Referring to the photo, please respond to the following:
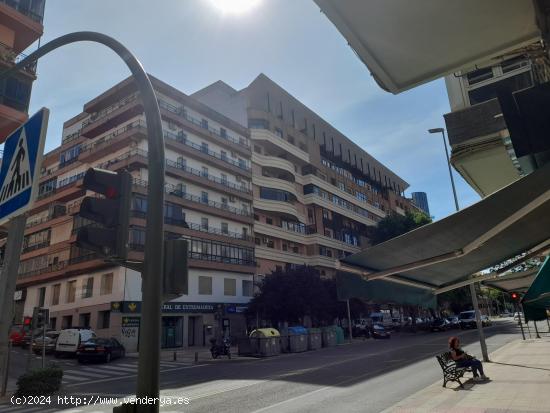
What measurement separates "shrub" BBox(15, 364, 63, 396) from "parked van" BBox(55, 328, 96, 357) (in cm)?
1260

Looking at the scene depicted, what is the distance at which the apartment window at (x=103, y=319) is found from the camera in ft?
110

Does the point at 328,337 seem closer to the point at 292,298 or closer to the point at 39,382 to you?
the point at 292,298

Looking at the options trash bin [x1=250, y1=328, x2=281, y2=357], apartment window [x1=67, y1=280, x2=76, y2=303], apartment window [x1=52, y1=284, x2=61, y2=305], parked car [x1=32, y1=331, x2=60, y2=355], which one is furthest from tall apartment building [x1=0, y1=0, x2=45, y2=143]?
apartment window [x1=52, y1=284, x2=61, y2=305]

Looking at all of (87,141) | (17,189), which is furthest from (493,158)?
(87,141)

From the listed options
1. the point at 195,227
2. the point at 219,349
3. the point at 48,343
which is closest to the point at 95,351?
the point at 48,343

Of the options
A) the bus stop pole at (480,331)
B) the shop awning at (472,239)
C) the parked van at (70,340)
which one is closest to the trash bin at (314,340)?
the parked van at (70,340)

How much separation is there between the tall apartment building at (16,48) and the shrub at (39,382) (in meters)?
11.1

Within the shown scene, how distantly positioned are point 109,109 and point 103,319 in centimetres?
1986

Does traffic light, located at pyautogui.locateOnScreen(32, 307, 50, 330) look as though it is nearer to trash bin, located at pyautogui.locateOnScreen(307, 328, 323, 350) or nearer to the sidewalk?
the sidewalk

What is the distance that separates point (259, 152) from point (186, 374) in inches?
1477

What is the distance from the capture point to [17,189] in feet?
11.7

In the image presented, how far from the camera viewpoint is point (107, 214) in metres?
3.79

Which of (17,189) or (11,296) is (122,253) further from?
(11,296)

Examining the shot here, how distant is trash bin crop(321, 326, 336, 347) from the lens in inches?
1265
